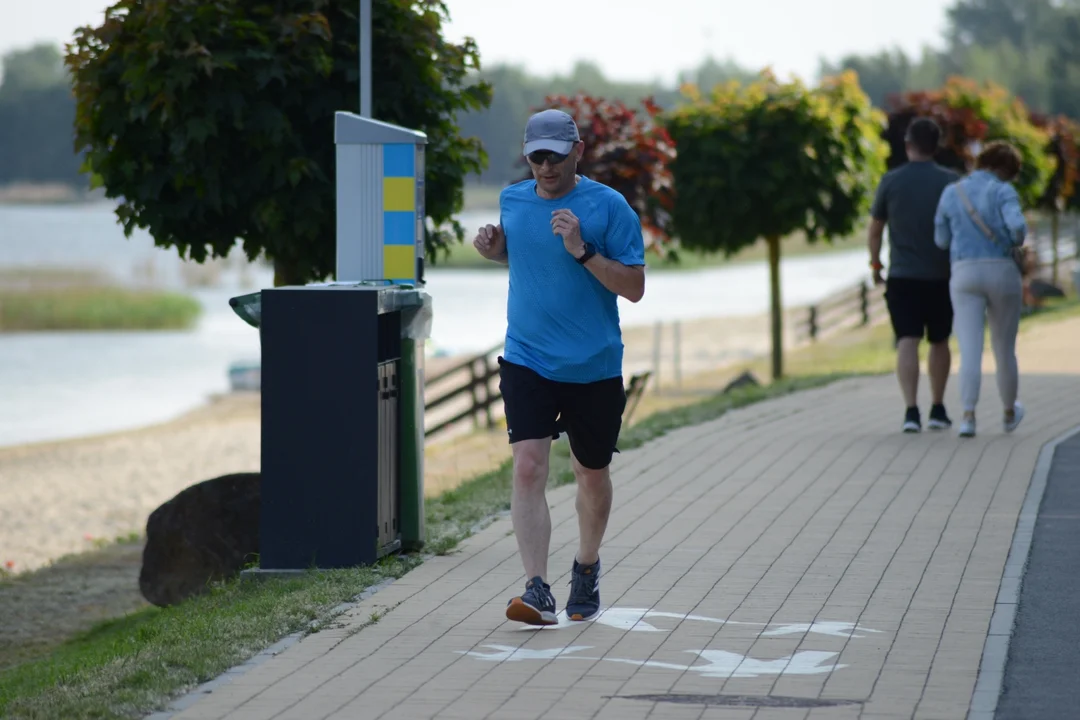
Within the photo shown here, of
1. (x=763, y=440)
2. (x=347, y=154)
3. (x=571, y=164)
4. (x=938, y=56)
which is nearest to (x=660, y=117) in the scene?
(x=763, y=440)

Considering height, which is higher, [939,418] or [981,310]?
[981,310]

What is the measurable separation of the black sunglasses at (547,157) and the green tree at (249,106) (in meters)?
4.90

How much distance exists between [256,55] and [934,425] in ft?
16.0

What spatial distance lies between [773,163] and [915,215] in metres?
11.0

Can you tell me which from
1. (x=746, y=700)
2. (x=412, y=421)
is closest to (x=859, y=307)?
(x=412, y=421)

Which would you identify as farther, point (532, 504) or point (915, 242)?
point (915, 242)

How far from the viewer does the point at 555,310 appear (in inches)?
226

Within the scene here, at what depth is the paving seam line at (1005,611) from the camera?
15.9 ft

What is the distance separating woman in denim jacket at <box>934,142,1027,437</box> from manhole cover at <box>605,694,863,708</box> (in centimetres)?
584

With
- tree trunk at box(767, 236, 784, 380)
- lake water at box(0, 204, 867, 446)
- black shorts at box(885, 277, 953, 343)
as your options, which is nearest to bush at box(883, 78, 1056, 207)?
tree trunk at box(767, 236, 784, 380)

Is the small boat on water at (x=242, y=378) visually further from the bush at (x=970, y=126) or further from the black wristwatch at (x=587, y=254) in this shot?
the black wristwatch at (x=587, y=254)

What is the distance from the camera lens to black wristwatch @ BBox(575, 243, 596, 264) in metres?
5.59

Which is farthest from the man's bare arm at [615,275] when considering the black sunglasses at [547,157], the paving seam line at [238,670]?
the paving seam line at [238,670]

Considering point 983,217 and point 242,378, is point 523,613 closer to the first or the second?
point 983,217
